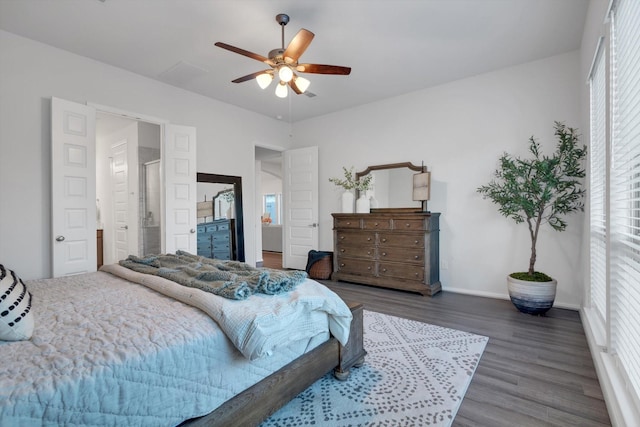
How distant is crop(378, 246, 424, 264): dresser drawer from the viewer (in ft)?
13.4

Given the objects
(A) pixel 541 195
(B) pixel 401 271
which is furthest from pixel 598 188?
(B) pixel 401 271

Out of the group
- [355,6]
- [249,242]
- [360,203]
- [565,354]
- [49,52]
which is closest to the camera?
[565,354]

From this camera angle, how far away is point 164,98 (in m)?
4.21

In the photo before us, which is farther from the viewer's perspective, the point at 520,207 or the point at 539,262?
the point at 539,262

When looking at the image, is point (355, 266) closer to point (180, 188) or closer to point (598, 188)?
point (180, 188)

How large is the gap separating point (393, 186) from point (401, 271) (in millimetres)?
1307

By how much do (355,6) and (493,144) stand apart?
2477 millimetres

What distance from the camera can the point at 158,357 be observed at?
1.17 m

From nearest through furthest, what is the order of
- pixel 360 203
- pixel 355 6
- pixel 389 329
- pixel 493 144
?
1. pixel 355 6
2. pixel 389 329
3. pixel 493 144
4. pixel 360 203

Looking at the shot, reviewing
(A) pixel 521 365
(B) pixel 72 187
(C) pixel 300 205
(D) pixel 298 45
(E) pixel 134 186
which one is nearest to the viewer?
(A) pixel 521 365

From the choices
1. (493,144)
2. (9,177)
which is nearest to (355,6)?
(493,144)

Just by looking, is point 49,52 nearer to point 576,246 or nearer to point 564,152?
point 564,152

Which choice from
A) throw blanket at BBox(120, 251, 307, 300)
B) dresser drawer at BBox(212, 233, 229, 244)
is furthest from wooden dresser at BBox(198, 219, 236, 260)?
throw blanket at BBox(120, 251, 307, 300)

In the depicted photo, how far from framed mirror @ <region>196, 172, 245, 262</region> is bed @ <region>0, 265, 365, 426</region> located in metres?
2.81
